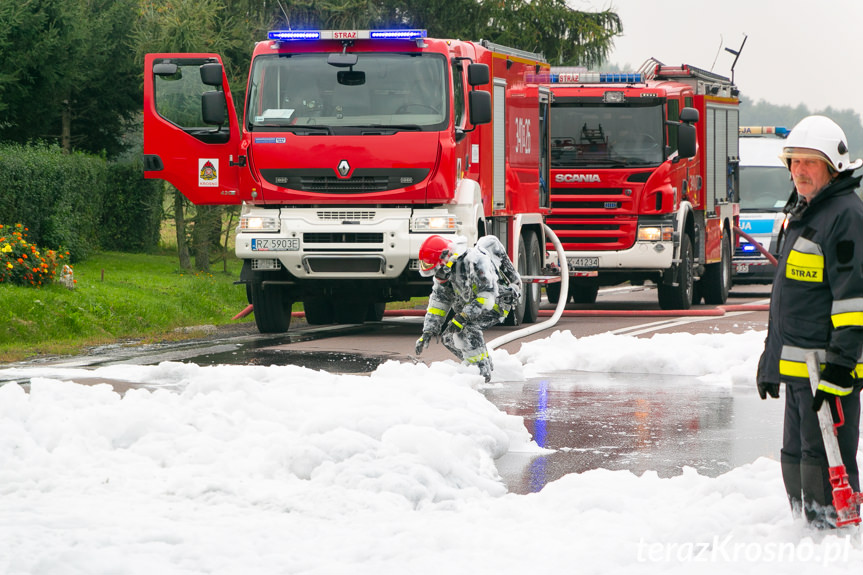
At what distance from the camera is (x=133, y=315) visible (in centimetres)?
1672

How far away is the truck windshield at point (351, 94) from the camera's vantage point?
15.5m

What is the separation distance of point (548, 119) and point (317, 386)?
36.1ft

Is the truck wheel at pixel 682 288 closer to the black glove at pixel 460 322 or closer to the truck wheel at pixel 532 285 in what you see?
the truck wheel at pixel 532 285

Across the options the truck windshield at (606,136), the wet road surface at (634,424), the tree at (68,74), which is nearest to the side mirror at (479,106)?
the wet road surface at (634,424)

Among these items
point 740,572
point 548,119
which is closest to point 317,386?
point 740,572

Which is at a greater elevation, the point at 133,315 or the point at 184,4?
the point at 184,4

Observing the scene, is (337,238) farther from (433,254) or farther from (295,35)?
(433,254)

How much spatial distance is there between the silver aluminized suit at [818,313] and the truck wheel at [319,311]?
42.7ft

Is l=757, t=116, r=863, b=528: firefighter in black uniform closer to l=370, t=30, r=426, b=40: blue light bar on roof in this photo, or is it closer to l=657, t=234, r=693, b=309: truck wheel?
l=370, t=30, r=426, b=40: blue light bar on roof

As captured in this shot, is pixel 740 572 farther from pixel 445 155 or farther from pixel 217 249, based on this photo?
pixel 217 249

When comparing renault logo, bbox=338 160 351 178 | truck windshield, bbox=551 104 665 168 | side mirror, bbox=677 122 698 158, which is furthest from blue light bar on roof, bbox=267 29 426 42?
side mirror, bbox=677 122 698 158

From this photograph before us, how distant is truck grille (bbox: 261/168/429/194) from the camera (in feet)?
50.5

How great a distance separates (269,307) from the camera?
54.4 feet

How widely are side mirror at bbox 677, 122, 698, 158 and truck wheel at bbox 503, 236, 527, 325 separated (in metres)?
2.96
